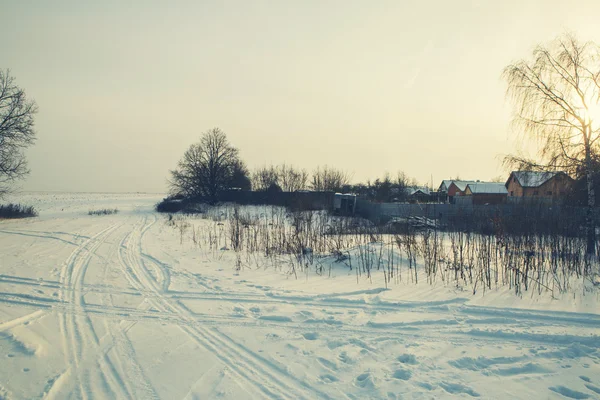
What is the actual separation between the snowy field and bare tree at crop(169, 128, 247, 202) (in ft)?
127

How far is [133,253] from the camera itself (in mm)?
11430

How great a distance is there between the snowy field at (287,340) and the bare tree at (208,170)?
127 ft

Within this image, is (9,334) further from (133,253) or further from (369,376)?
(133,253)

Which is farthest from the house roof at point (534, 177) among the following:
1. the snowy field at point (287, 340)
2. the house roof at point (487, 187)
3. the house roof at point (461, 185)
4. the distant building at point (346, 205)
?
the house roof at point (461, 185)

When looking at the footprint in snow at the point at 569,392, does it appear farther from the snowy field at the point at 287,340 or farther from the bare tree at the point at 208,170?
the bare tree at the point at 208,170

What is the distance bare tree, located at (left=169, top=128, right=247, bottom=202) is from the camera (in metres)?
45.8

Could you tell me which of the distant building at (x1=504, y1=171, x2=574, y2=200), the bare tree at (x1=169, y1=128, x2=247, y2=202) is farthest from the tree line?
the distant building at (x1=504, y1=171, x2=574, y2=200)

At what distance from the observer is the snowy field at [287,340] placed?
11.3 ft

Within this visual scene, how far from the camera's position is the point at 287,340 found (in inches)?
180

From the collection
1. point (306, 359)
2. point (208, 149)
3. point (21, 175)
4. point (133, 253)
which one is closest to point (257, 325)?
Result: point (306, 359)

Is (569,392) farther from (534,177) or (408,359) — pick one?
(534,177)

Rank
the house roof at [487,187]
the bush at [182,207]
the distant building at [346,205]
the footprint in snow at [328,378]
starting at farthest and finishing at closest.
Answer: the house roof at [487,187], the bush at [182,207], the distant building at [346,205], the footprint in snow at [328,378]

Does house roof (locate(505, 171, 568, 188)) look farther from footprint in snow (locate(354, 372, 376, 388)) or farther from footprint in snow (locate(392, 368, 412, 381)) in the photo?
footprint in snow (locate(354, 372, 376, 388))

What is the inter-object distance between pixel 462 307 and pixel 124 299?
246 inches
